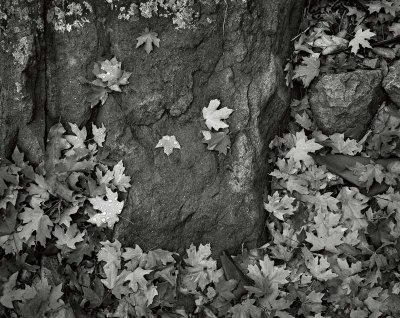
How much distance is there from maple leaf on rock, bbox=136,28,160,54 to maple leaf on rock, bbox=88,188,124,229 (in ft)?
3.39

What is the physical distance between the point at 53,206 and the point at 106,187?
→ 0.38 metres

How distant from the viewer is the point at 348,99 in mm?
3291

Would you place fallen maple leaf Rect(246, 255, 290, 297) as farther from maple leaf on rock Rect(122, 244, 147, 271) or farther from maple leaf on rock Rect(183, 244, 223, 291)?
maple leaf on rock Rect(122, 244, 147, 271)

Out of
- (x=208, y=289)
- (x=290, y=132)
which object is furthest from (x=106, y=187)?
(x=290, y=132)

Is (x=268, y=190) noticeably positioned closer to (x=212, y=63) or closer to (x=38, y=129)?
(x=212, y=63)

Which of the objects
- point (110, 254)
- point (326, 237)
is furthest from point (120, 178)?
point (326, 237)

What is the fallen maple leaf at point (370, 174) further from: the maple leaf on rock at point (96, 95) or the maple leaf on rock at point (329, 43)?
the maple leaf on rock at point (96, 95)

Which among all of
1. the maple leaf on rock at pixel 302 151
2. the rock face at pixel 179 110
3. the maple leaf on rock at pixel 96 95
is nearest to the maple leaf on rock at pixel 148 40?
the rock face at pixel 179 110

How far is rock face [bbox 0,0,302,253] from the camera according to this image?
3041mm

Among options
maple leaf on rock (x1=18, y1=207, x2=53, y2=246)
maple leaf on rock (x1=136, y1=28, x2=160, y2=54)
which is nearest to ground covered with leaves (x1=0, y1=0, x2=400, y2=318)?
maple leaf on rock (x1=18, y1=207, x2=53, y2=246)

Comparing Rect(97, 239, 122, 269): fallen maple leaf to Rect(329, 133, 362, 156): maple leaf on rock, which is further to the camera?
Rect(329, 133, 362, 156): maple leaf on rock

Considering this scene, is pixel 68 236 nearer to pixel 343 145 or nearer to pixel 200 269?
pixel 200 269

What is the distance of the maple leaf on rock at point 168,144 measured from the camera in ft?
10.3

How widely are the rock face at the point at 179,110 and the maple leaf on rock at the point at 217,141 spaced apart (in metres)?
0.05
